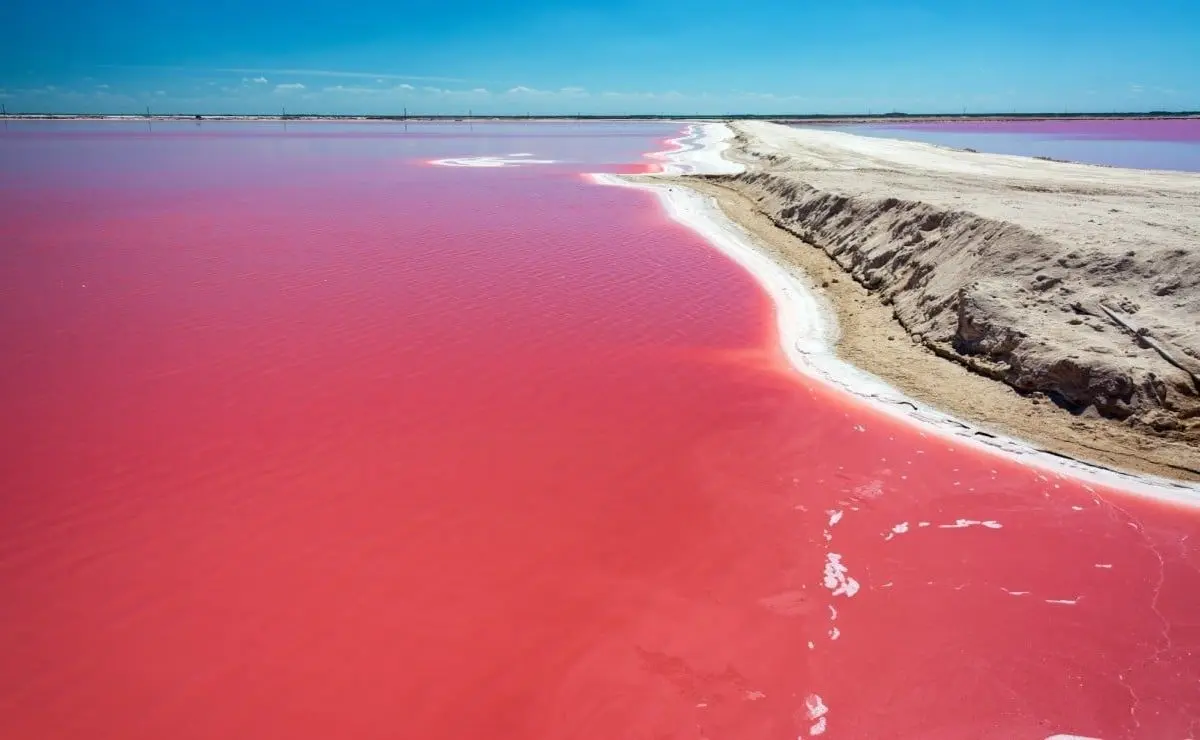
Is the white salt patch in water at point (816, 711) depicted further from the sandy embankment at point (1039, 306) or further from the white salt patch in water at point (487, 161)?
the white salt patch in water at point (487, 161)

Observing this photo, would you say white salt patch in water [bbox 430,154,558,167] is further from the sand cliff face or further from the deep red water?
the deep red water

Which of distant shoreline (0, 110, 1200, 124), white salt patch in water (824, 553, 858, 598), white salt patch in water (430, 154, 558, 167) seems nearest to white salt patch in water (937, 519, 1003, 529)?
white salt patch in water (824, 553, 858, 598)

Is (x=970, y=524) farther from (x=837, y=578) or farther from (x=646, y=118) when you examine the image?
(x=646, y=118)

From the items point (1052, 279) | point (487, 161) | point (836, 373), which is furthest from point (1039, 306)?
point (487, 161)

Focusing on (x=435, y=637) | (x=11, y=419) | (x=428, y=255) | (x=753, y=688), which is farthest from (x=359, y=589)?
(x=428, y=255)

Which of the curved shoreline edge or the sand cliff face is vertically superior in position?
the sand cliff face

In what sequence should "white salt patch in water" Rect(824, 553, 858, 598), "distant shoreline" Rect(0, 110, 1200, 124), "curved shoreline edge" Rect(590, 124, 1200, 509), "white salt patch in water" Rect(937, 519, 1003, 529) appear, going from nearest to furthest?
"white salt patch in water" Rect(824, 553, 858, 598), "white salt patch in water" Rect(937, 519, 1003, 529), "curved shoreline edge" Rect(590, 124, 1200, 509), "distant shoreline" Rect(0, 110, 1200, 124)

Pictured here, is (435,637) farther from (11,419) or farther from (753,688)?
(11,419)
